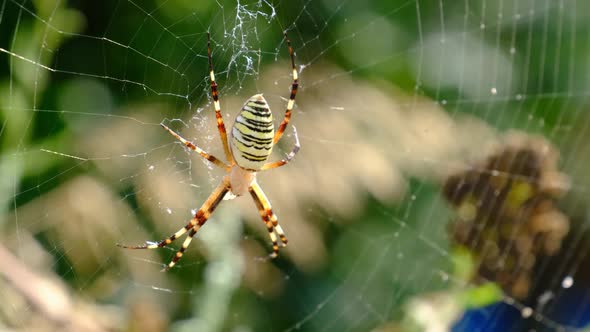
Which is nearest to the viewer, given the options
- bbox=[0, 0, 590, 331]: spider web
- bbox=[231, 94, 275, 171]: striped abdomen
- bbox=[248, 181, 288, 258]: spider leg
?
bbox=[231, 94, 275, 171]: striped abdomen

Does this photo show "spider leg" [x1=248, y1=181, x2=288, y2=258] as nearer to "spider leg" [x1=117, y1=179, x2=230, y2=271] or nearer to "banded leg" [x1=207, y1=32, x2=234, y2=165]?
"spider leg" [x1=117, y1=179, x2=230, y2=271]

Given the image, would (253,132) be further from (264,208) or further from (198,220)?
(264,208)

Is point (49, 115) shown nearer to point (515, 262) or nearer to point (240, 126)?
point (240, 126)

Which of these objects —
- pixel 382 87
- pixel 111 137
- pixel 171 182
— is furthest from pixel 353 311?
pixel 111 137

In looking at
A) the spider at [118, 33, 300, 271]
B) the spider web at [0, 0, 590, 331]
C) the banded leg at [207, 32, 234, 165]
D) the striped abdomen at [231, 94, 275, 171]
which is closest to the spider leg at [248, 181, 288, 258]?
the spider at [118, 33, 300, 271]

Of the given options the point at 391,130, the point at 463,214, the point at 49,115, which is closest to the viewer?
the point at 49,115

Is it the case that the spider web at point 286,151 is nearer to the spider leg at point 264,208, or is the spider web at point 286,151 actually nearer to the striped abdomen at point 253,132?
the spider leg at point 264,208

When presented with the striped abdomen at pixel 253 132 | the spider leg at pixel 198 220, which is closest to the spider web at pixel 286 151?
the spider leg at pixel 198 220
